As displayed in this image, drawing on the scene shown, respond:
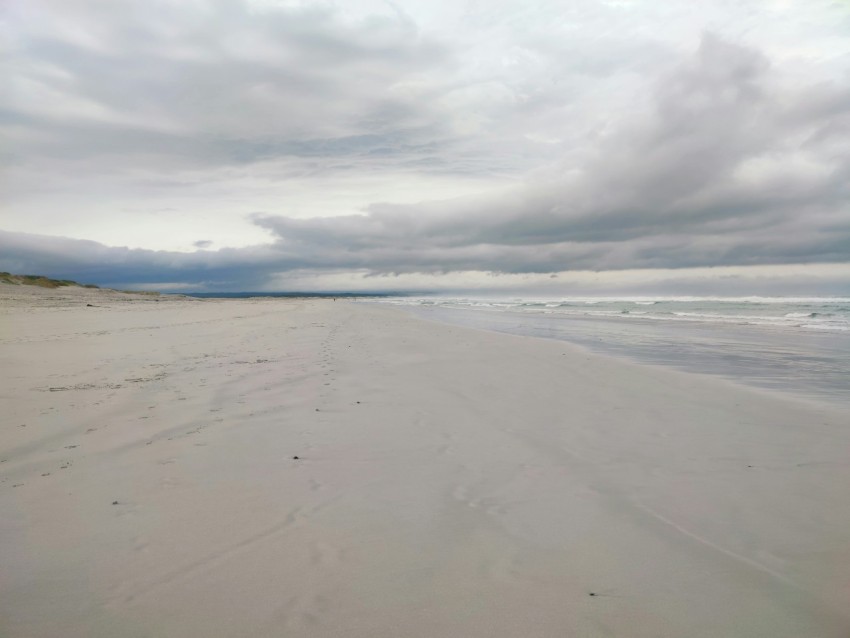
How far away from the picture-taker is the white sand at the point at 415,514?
106 inches

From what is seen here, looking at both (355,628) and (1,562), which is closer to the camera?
(355,628)

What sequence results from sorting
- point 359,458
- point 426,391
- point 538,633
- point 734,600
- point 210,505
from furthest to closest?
point 426,391 < point 359,458 < point 210,505 < point 734,600 < point 538,633

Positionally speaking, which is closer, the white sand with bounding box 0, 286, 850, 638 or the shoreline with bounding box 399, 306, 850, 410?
the white sand with bounding box 0, 286, 850, 638

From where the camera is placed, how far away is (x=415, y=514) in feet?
12.9

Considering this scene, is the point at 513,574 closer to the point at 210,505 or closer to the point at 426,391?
the point at 210,505

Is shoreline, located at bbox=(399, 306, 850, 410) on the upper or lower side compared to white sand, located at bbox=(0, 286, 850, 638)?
lower

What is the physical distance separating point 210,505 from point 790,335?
24769 mm

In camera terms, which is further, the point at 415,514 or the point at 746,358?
the point at 746,358

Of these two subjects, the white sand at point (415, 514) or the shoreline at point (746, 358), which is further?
the shoreline at point (746, 358)

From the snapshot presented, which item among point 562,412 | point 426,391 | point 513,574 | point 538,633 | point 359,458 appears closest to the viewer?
point 538,633

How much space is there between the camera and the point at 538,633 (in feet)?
8.36

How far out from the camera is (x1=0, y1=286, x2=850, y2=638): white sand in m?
2.70

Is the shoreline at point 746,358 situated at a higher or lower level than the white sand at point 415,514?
lower

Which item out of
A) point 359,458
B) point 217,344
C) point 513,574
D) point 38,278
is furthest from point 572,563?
point 38,278
